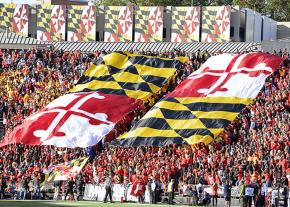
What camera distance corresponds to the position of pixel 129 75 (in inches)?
2167

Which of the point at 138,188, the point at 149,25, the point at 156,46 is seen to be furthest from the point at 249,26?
the point at 138,188

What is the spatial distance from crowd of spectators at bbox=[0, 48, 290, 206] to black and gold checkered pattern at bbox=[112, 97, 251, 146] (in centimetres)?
126

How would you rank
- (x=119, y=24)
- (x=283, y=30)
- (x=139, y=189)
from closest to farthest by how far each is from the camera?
(x=139, y=189) < (x=119, y=24) < (x=283, y=30)

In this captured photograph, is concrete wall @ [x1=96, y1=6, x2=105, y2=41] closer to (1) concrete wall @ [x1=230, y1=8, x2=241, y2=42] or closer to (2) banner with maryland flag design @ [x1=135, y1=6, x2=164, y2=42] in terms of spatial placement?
(2) banner with maryland flag design @ [x1=135, y1=6, x2=164, y2=42]

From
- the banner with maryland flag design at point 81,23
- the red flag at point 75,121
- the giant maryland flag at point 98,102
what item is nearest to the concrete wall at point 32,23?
the banner with maryland flag design at point 81,23

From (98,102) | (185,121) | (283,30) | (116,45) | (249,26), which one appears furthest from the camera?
(283,30)

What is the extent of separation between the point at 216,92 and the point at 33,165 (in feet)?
34.0

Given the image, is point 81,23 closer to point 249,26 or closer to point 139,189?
point 249,26

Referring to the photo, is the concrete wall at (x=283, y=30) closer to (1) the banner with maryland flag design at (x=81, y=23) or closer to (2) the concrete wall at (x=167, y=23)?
(2) the concrete wall at (x=167, y=23)

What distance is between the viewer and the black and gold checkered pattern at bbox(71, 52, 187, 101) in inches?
2127

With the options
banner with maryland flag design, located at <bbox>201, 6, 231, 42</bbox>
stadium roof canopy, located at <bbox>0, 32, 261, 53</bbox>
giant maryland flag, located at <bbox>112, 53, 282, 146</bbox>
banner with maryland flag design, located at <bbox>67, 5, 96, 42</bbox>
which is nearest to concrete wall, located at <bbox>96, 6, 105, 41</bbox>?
banner with maryland flag design, located at <bbox>67, 5, 96, 42</bbox>

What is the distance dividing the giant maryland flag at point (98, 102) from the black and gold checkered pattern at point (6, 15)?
26883 mm

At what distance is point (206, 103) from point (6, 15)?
117 ft

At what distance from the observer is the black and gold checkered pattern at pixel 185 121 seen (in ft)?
155
